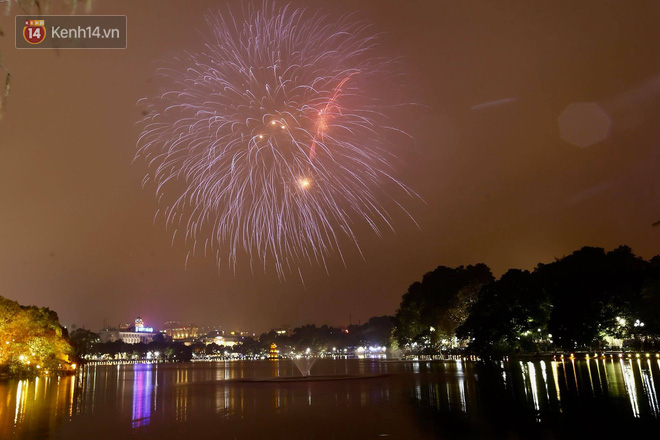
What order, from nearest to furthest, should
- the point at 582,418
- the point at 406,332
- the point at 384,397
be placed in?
the point at 582,418, the point at 384,397, the point at 406,332

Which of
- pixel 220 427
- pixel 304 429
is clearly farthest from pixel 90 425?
pixel 304 429

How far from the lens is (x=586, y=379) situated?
31.3 m

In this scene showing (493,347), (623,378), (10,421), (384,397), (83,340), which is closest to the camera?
(10,421)

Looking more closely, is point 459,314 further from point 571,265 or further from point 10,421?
point 10,421

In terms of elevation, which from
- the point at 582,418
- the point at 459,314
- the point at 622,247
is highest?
the point at 622,247

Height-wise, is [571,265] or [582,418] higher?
[571,265]

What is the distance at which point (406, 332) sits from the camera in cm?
12294

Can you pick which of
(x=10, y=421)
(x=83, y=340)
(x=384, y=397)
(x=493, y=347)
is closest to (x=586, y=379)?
(x=384, y=397)

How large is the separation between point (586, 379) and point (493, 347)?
46068 mm

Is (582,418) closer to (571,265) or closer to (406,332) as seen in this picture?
(571,265)

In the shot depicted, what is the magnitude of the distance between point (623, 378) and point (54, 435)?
2826 centimetres

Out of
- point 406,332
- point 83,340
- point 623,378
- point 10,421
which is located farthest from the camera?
point 83,340

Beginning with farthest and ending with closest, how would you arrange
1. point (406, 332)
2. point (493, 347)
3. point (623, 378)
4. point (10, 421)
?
point (406, 332)
point (493, 347)
point (623, 378)
point (10, 421)

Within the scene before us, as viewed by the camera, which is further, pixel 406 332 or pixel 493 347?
pixel 406 332
